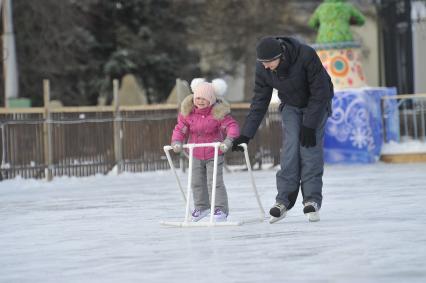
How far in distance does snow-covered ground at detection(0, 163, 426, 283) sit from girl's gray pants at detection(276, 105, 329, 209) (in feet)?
0.88

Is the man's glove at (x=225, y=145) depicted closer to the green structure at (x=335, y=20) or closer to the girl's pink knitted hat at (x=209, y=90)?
the girl's pink knitted hat at (x=209, y=90)

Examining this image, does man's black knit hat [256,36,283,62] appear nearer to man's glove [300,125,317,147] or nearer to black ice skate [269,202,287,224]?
man's glove [300,125,317,147]

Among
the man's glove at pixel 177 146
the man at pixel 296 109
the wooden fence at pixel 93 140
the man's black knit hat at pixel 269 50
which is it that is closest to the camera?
the man's black knit hat at pixel 269 50

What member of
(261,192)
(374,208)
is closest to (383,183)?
(261,192)

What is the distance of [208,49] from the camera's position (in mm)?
45906

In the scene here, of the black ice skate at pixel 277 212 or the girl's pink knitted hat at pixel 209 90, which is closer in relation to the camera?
the black ice skate at pixel 277 212

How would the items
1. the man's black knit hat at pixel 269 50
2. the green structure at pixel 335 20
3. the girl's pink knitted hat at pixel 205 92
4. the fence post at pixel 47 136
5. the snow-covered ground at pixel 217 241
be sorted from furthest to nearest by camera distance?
the green structure at pixel 335 20, the fence post at pixel 47 136, the girl's pink knitted hat at pixel 205 92, the man's black knit hat at pixel 269 50, the snow-covered ground at pixel 217 241

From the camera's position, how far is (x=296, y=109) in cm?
1062

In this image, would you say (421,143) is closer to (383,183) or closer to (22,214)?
(383,183)

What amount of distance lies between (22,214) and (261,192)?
3.65 m

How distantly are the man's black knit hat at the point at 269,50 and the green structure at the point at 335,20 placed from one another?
1496 centimetres

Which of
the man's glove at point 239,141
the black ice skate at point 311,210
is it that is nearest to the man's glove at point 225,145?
the man's glove at point 239,141

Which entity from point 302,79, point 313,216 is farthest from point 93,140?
point 302,79

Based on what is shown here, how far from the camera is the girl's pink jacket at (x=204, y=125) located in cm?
1105
